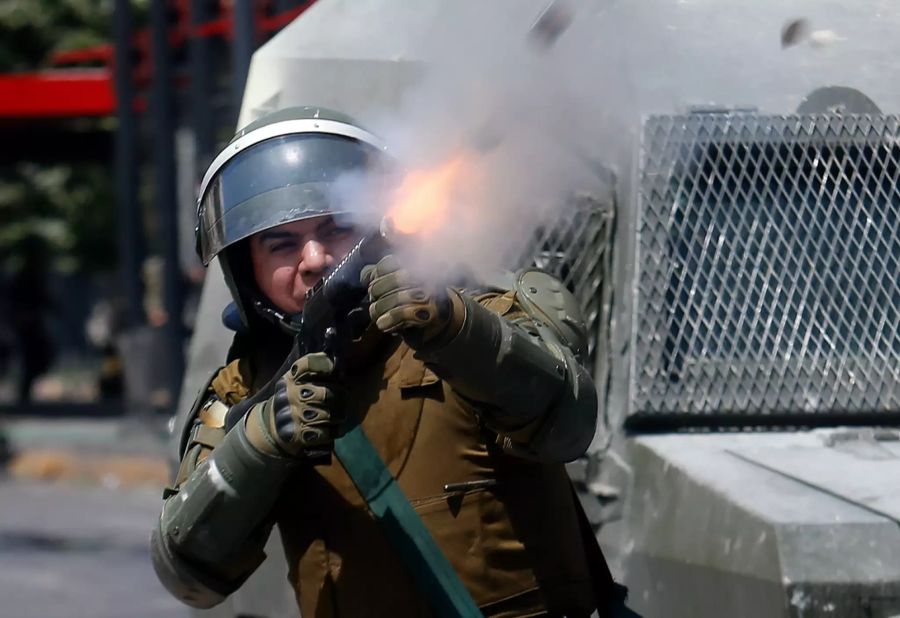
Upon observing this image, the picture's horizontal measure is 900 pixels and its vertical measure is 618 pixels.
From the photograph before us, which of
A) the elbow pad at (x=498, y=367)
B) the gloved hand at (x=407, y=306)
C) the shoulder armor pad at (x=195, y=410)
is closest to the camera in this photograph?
the gloved hand at (x=407, y=306)

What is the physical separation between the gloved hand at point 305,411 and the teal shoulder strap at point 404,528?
119 millimetres

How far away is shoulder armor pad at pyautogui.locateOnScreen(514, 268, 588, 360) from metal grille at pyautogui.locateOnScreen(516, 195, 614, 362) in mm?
605

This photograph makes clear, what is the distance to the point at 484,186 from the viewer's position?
9.15 ft

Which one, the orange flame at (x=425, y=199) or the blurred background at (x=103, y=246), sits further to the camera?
the blurred background at (x=103, y=246)

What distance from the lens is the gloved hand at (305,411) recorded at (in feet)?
8.63

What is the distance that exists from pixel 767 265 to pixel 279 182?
1058mm

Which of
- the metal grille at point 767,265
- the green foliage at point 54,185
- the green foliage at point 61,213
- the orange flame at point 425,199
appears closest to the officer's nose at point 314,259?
the orange flame at point 425,199

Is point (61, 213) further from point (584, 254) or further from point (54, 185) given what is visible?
point (584, 254)

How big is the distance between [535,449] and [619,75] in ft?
3.59

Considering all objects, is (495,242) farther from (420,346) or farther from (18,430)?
(18,430)

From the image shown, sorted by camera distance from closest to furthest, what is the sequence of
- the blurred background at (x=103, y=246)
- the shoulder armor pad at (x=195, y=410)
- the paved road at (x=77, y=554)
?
the shoulder armor pad at (x=195, y=410) → the paved road at (x=77, y=554) → the blurred background at (x=103, y=246)

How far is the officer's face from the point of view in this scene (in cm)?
292

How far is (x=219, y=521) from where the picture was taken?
2783 millimetres

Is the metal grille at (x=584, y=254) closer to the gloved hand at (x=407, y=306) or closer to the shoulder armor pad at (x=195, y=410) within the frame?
the shoulder armor pad at (x=195, y=410)
